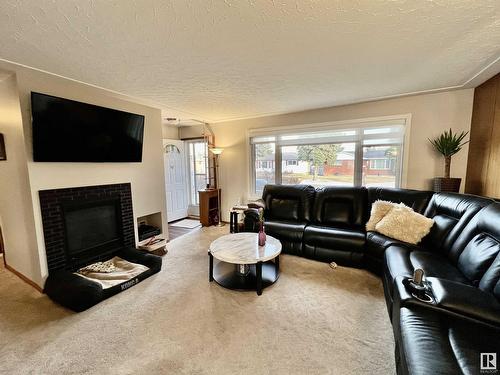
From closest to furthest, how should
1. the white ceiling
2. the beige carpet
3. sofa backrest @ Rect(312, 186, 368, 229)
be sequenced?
the white ceiling < the beige carpet < sofa backrest @ Rect(312, 186, 368, 229)

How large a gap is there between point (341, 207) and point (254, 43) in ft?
8.46

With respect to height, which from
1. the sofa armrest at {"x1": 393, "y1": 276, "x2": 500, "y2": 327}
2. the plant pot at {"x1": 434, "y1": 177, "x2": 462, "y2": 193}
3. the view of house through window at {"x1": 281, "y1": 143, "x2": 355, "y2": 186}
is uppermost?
the view of house through window at {"x1": 281, "y1": 143, "x2": 355, "y2": 186}

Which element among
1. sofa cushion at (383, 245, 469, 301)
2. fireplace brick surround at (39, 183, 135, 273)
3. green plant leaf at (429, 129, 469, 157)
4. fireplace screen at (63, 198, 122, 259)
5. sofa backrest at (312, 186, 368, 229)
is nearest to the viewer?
sofa cushion at (383, 245, 469, 301)

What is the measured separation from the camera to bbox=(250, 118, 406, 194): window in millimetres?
3412

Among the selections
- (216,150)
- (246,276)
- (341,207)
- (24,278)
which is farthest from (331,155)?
(24,278)

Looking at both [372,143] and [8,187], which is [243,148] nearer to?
[372,143]

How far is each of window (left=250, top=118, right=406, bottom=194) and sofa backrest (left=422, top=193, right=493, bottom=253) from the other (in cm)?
89

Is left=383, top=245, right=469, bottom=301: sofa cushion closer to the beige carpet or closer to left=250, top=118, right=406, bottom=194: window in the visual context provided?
the beige carpet

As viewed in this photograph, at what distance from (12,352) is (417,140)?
4.92 metres

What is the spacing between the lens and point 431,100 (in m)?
3.04

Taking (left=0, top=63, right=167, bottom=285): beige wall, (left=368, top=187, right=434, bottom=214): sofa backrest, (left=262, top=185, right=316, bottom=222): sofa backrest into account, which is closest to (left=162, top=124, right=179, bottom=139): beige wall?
(left=0, top=63, right=167, bottom=285): beige wall

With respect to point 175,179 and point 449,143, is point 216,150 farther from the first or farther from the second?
point 449,143

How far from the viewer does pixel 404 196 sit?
2.97 m

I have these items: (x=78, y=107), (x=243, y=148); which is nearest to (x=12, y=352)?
(x=78, y=107)
